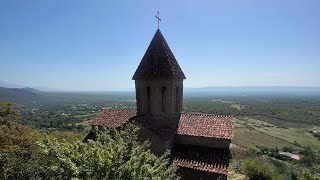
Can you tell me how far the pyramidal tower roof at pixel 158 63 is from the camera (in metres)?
17.4

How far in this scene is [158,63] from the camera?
1784cm

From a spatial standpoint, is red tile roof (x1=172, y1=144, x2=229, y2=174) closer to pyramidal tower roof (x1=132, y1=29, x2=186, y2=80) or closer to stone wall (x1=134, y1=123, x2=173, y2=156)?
stone wall (x1=134, y1=123, x2=173, y2=156)

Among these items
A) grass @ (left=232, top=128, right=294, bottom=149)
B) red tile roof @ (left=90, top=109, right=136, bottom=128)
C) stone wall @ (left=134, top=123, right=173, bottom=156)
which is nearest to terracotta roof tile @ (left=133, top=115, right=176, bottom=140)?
stone wall @ (left=134, top=123, right=173, bottom=156)

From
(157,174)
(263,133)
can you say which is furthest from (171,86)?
(263,133)

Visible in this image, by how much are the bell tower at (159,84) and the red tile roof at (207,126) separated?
1100 mm

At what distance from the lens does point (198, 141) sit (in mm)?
16047

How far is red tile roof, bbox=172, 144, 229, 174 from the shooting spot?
46.6ft

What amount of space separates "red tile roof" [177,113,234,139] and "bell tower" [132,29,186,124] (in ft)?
3.61

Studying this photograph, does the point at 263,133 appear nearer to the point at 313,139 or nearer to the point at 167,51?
the point at 313,139

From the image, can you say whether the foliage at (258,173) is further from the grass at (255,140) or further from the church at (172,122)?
the grass at (255,140)

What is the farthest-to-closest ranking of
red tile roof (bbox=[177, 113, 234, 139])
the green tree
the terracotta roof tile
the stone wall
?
red tile roof (bbox=[177, 113, 234, 139])
the terracotta roof tile
the stone wall
the green tree

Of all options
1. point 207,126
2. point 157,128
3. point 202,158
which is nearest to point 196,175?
point 202,158

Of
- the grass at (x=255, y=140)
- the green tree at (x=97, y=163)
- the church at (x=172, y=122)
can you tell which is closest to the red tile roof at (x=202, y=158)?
the church at (x=172, y=122)

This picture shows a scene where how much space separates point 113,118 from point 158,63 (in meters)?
5.35
